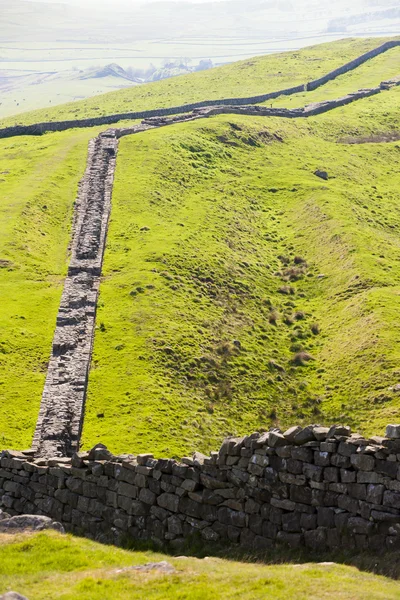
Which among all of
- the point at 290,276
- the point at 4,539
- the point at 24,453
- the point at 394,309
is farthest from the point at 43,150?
the point at 4,539

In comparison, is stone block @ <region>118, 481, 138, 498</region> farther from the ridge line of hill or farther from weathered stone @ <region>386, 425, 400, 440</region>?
the ridge line of hill

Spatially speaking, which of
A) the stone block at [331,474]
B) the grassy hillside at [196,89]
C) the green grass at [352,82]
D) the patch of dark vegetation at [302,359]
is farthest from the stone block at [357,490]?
the grassy hillside at [196,89]

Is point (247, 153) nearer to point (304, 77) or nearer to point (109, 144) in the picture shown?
point (109, 144)

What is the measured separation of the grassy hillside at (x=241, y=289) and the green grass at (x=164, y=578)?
79.4 feet

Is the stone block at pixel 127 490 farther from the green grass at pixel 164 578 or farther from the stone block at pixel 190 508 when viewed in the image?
the green grass at pixel 164 578

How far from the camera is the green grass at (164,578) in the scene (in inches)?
777

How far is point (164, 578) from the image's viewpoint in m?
21.3

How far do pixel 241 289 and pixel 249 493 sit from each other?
2015 inches

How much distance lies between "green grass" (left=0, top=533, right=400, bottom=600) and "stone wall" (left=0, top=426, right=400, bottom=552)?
152cm

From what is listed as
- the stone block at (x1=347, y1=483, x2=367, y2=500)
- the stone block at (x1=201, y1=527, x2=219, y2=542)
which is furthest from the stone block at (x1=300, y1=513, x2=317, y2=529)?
the stone block at (x1=201, y1=527, x2=219, y2=542)

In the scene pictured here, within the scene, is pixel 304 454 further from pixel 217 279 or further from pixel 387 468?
pixel 217 279

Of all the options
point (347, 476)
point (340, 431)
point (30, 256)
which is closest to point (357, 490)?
point (347, 476)

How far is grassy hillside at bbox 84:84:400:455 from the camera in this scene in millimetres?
55531

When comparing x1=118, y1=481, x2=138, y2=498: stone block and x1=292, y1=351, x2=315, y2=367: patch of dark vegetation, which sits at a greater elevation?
x1=292, y1=351, x2=315, y2=367: patch of dark vegetation
